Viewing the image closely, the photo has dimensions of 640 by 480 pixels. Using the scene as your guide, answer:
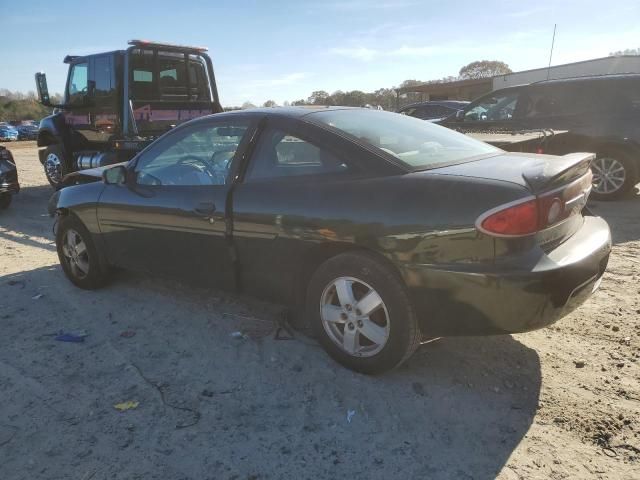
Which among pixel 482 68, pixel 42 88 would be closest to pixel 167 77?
pixel 42 88

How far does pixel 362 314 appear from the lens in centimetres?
290

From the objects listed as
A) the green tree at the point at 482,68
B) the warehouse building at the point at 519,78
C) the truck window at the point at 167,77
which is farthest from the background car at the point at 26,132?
the green tree at the point at 482,68

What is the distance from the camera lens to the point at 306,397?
2838 millimetres

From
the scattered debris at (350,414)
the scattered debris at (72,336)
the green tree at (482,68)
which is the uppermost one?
the green tree at (482,68)

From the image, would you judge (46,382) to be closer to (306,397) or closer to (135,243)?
(135,243)

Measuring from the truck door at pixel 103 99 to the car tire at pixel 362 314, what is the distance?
7.13 meters

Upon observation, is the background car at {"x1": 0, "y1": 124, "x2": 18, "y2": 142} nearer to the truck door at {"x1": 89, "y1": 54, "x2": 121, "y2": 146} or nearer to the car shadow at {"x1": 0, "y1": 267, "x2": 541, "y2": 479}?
the truck door at {"x1": 89, "y1": 54, "x2": 121, "y2": 146}

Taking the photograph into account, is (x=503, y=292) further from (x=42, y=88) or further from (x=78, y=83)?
(x=42, y=88)

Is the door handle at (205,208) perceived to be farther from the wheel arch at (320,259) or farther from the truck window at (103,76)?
the truck window at (103,76)

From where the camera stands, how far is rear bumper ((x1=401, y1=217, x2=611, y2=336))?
7.98 feet

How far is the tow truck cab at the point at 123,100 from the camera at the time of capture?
8.59 metres

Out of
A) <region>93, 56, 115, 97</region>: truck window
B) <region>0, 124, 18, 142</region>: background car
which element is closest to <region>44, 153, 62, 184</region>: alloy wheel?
<region>93, 56, 115, 97</region>: truck window

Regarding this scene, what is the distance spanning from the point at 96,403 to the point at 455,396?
202 cm

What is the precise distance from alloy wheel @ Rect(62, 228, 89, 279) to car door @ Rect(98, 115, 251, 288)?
1.41 feet
